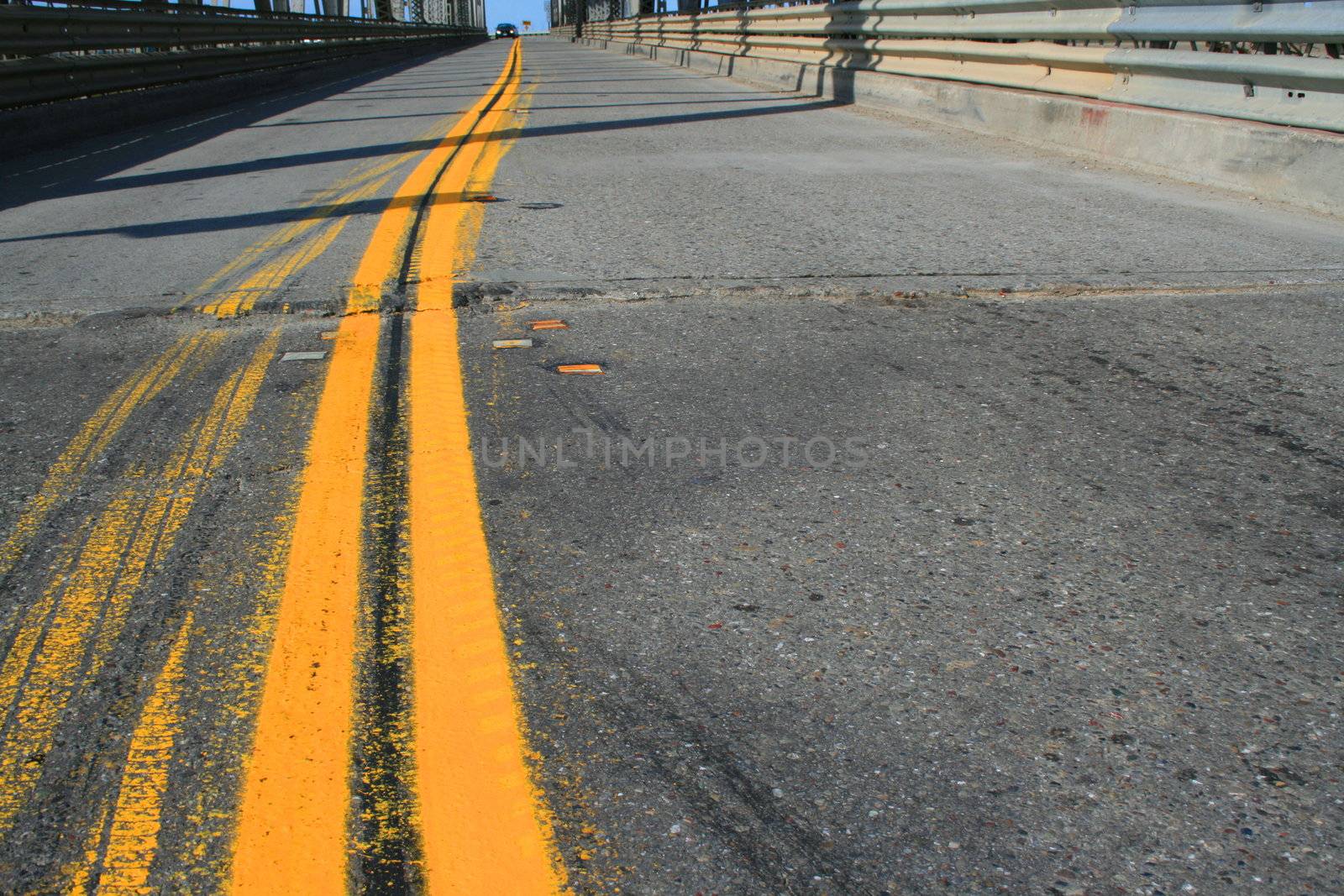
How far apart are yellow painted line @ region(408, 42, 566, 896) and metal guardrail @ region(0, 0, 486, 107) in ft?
31.6

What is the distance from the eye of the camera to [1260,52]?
650 centimetres

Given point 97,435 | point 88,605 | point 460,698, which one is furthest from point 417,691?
point 97,435

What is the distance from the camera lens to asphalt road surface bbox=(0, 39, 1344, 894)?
148cm

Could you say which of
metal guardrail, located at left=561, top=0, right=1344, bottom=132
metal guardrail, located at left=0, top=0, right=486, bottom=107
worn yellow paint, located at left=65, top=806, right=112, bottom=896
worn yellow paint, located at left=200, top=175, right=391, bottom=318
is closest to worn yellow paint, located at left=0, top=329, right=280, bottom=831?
worn yellow paint, located at left=65, top=806, right=112, bottom=896

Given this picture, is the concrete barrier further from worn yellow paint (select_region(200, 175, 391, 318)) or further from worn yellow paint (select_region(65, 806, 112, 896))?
worn yellow paint (select_region(65, 806, 112, 896))

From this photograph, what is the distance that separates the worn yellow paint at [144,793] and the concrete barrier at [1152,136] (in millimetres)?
5798

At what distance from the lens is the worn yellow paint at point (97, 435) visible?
2.36m

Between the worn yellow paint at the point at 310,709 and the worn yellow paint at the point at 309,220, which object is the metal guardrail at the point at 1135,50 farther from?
the worn yellow paint at the point at 310,709

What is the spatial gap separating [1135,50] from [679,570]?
681 centimetres

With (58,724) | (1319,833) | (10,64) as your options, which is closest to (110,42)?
(10,64)

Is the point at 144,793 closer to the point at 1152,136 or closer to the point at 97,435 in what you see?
the point at 97,435

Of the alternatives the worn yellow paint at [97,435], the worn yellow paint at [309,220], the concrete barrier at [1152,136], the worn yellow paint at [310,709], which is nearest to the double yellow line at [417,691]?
the worn yellow paint at [310,709]

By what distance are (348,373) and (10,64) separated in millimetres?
9255

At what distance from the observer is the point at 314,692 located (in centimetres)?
178
